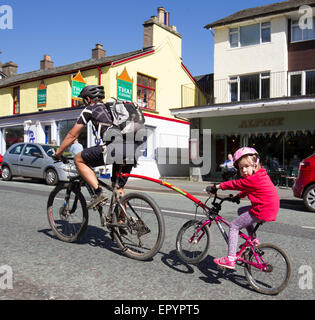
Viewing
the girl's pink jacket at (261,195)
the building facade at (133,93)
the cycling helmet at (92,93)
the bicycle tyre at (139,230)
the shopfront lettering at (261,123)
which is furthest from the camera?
the building facade at (133,93)

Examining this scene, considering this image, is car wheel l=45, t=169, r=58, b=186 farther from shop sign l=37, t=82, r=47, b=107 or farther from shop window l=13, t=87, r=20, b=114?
shop window l=13, t=87, r=20, b=114

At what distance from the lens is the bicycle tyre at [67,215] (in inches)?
185

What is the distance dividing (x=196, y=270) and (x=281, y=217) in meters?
4.57

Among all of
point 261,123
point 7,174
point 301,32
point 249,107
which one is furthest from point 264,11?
point 7,174

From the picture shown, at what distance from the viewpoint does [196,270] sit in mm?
3912

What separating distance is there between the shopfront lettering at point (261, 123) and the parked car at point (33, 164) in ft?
32.7

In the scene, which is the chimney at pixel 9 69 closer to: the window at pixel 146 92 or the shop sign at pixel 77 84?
the shop sign at pixel 77 84

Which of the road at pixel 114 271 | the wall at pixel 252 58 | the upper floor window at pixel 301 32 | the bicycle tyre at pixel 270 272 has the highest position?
the upper floor window at pixel 301 32

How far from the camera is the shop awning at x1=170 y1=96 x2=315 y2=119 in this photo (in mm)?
16156

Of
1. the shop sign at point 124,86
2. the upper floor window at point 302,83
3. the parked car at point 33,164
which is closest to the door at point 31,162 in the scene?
the parked car at point 33,164

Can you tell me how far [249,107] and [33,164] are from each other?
33.8ft

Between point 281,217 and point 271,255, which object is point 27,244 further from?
point 281,217

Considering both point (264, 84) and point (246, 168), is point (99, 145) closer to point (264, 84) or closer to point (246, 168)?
point (246, 168)
